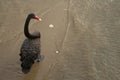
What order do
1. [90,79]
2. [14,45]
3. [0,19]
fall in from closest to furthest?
[90,79], [14,45], [0,19]

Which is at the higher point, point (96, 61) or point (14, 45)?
point (14, 45)

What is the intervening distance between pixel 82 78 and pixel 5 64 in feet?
7.26

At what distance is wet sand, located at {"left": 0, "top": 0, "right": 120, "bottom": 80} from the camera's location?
7.92 metres

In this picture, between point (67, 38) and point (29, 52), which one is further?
point (67, 38)

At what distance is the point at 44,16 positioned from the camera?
939cm

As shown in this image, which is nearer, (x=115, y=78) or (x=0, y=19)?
(x=115, y=78)

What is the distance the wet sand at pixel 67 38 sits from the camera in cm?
792

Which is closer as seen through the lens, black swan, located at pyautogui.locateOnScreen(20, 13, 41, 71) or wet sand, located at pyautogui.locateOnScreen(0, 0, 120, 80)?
black swan, located at pyautogui.locateOnScreen(20, 13, 41, 71)

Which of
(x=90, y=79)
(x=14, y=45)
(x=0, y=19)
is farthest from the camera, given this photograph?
(x=0, y=19)

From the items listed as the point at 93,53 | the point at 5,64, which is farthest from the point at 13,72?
the point at 93,53

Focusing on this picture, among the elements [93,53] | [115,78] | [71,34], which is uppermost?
[71,34]

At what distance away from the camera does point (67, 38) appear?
8.80m

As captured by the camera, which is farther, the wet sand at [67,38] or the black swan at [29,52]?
the wet sand at [67,38]

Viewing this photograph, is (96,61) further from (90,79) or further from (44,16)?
(44,16)
